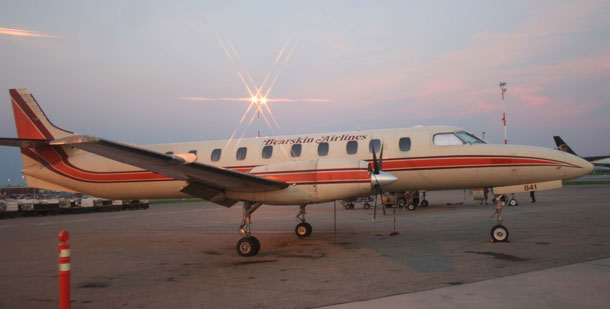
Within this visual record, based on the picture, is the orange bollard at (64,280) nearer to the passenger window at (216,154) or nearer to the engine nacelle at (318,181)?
the engine nacelle at (318,181)

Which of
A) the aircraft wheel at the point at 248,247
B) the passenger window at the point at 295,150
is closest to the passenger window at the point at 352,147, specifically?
the passenger window at the point at 295,150

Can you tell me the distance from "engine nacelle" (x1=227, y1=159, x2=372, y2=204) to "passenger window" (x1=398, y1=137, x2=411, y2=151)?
2.24 m

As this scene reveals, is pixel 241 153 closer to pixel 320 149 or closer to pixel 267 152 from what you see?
pixel 267 152

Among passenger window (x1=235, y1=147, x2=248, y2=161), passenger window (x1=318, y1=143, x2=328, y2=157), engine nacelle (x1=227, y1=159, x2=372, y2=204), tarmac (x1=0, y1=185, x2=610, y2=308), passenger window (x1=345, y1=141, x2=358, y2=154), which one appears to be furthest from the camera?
passenger window (x1=235, y1=147, x2=248, y2=161)

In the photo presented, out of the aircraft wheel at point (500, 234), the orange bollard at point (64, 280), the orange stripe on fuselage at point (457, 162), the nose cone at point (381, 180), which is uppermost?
the orange stripe on fuselage at point (457, 162)

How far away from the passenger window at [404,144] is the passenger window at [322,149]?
2128 millimetres

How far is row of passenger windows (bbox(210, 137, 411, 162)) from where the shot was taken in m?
11.6

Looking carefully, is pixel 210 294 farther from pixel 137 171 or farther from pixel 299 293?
pixel 137 171

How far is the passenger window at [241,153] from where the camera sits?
12.6 metres

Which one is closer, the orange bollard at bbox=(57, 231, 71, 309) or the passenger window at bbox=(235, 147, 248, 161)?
the orange bollard at bbox=(57, 231, 71, 309)

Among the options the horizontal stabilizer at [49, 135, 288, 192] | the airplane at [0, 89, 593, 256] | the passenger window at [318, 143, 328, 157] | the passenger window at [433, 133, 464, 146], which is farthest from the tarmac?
the passenger window at [433, 133, 464, 146]

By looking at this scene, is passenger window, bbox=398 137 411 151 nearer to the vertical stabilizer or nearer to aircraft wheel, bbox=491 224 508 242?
aircraft wheel, bbox=491 224 508 242

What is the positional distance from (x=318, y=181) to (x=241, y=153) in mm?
3831

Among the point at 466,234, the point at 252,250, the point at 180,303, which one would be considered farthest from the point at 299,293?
the point at 466,234
